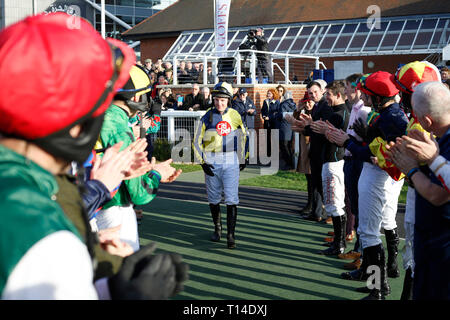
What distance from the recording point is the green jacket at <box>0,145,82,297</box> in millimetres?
1229

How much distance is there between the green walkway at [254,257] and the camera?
5605 mm

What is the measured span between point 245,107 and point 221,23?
4584mm

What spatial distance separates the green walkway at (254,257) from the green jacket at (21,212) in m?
4.24

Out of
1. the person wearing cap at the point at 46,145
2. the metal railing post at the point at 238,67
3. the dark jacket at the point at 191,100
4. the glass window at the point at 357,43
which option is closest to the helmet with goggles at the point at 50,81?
the person wearing cap at the point at 46,145

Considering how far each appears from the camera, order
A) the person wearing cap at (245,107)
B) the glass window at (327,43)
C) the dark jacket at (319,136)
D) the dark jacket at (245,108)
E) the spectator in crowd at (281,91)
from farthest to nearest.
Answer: the glass window at (327,43) → the spectator in crowd at (281,91) → the person wearing cap at (245,107) → the dark jacket at (245,108) → the dark jacket at (319,136)

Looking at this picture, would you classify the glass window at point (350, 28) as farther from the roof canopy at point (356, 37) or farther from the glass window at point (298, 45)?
the glass window at point (298, 45)

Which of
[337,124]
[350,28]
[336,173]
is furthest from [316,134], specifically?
[350,28]

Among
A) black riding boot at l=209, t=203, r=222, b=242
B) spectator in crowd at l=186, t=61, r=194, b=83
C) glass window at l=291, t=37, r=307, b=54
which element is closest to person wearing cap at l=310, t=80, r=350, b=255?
black riding boot at l=209, t=203, r=222, b=242

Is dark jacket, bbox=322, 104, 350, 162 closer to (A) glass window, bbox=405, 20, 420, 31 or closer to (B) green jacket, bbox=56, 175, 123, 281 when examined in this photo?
(B) green jacket, bbox=56, 175, 123, 281

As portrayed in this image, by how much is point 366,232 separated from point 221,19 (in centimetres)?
1415
